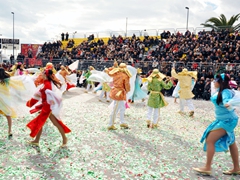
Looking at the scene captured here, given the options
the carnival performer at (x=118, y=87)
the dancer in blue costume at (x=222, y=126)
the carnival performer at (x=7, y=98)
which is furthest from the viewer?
the carnival performer at (x=118, y=87)

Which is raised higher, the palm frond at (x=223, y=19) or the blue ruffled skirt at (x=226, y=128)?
the palm frond at (x=223, y=19)

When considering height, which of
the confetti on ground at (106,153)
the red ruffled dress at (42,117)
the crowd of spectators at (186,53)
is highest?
the crowd of spectators at (186,53)

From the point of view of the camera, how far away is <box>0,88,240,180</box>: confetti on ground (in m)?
4.61

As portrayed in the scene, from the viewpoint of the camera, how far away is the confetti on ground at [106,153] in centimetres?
461

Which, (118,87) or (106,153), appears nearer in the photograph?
(106,153)

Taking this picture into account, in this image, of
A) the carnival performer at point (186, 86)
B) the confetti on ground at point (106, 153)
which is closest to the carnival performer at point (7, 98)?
the confetti on ground at point (106, 153)

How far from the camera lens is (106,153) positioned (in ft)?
18.4

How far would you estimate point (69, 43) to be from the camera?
32.0 m

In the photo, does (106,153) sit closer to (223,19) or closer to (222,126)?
(222,126)

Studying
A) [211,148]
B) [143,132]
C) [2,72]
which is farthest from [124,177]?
[2,72]

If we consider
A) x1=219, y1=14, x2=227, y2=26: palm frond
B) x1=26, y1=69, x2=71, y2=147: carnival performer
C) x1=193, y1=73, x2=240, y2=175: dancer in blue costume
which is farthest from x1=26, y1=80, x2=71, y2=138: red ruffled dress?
x1=219, y1=14, x2=227, y2=26: palm frond

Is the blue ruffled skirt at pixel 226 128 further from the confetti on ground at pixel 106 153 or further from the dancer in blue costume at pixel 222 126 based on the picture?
the confetti on ground at pixel 106 153

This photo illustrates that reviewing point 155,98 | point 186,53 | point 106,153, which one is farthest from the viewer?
point 186,53

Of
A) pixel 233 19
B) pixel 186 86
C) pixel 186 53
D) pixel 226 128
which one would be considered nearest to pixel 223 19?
pixel 233 19
